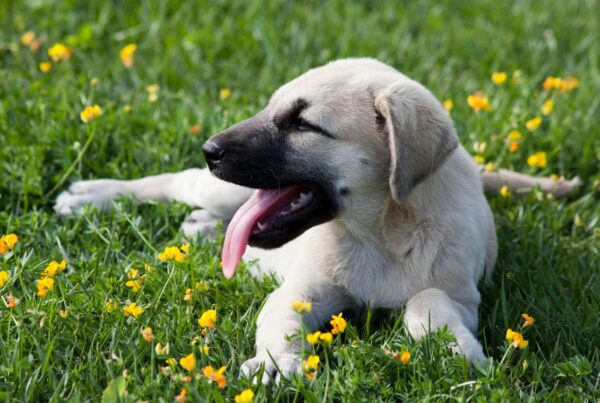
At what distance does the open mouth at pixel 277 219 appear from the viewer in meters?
3.77

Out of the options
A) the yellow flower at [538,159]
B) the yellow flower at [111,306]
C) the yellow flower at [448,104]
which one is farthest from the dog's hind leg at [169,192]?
the yellow flower at [538,159]

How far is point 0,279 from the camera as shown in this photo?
11.7 ft

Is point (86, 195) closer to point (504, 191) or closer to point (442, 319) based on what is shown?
point (442, 319)

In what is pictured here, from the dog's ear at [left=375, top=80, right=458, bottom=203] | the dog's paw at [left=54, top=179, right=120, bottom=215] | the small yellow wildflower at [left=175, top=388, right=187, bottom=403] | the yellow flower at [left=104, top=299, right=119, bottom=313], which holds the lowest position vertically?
the dog's paw at [left=54, top=179, right=120, bottom=215]

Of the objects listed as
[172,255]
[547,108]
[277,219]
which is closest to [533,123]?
[547,108]

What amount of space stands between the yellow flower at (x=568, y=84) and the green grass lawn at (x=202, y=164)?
3.7 inches

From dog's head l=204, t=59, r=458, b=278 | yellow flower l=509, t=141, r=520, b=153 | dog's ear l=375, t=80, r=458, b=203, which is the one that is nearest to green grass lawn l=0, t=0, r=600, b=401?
yellow flower l=509, t=141, r=520, b=153

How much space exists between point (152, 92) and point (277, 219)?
220 cm

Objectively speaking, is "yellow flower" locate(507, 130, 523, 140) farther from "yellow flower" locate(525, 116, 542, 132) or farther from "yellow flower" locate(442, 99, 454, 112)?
"yellow flower" locate(442, 99, 454, 112)

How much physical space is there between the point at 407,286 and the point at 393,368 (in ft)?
1.64

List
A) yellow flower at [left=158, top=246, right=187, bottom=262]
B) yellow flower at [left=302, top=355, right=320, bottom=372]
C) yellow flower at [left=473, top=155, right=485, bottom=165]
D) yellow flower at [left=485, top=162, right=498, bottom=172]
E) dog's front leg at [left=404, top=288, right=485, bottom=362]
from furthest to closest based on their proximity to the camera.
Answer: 1. yellow flower at [left=473, top=155, right=485, bottom=165]
2. yellow flower at [left=485, top=162, right=498, bottom=172]
3. yellow flower at [left=158, top=246, right=187, bottom=262]
4. dog's front leg at [left=404, top=288, right=485, bottom=362]
5. yellow flower at [left=302, top=355, right=320, bottom=372]

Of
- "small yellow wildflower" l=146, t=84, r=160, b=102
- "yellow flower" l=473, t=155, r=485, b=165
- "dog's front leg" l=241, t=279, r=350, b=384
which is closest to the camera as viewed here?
"dog's front leg" l=241, t=279, r=350, b=384

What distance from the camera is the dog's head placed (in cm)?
362

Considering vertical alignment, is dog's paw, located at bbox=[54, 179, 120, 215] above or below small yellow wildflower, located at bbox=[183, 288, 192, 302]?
below
